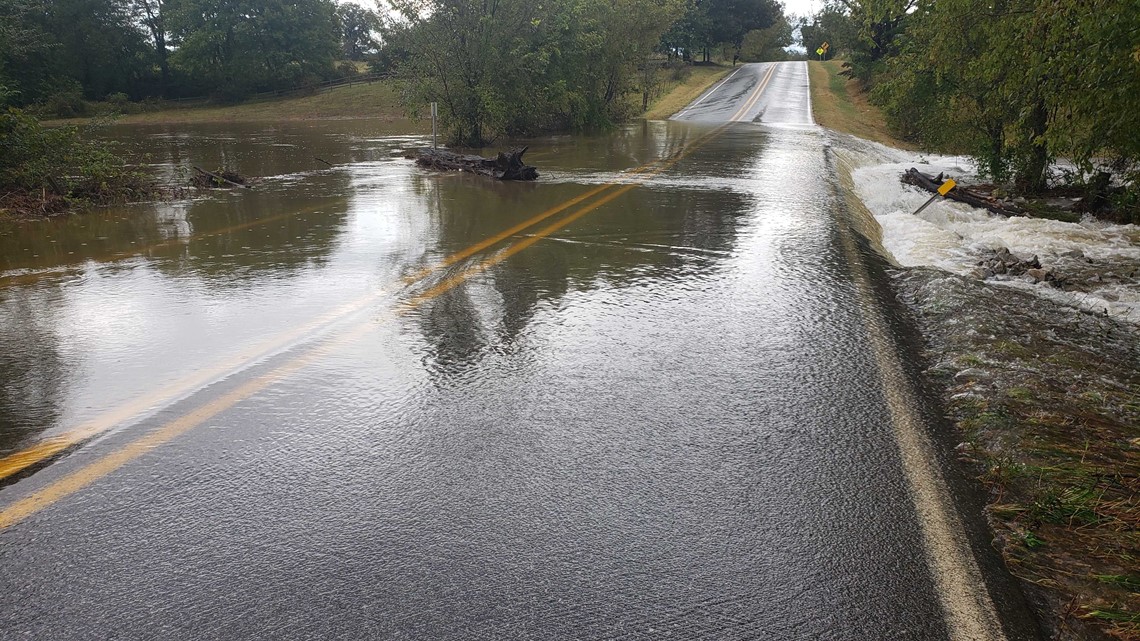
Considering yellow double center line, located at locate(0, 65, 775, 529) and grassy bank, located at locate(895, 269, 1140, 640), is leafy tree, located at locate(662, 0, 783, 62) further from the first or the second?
yellow double center line, located at locate(0, 65, 775, 529)

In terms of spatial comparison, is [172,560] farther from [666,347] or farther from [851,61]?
[851,61]

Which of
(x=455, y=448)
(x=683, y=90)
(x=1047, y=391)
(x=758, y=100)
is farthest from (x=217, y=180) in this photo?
(x=683, y=90)

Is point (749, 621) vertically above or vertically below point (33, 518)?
below

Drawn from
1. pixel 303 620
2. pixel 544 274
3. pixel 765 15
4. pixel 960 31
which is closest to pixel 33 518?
pixel 303 620

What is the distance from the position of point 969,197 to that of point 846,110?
92.3 feet

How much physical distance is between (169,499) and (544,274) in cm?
425

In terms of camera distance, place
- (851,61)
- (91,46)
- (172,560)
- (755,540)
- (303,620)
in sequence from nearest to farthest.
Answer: (303,620), (172,560), (755,540), (851,61), (91,46)

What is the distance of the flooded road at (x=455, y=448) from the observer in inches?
98.0

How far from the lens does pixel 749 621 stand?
2424 mm

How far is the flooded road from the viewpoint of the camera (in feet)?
8.17

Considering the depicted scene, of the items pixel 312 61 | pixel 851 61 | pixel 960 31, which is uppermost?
pixel 312 61

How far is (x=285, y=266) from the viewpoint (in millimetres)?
7195

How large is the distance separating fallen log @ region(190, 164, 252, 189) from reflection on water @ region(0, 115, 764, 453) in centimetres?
41

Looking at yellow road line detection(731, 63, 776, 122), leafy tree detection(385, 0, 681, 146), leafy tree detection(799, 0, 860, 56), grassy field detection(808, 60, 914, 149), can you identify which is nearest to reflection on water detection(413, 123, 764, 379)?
leafy tree detection(385, 0, 681, 146)
